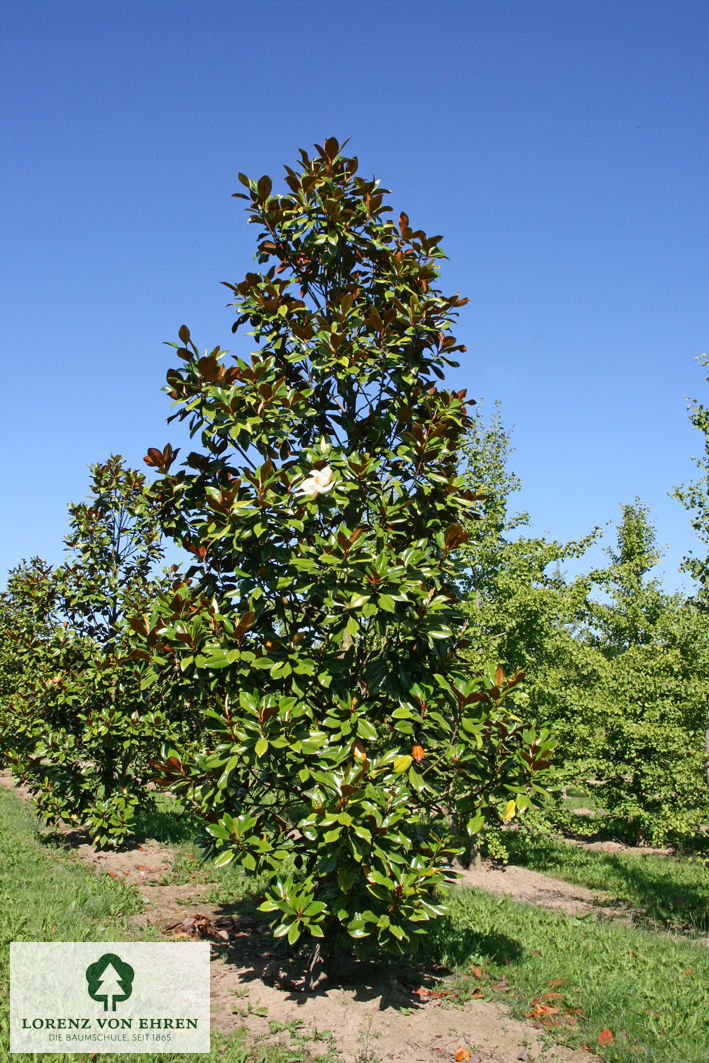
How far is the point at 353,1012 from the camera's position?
16.3 feet

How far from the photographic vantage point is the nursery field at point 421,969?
4633 millimetres

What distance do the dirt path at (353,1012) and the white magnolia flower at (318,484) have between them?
3621 mm

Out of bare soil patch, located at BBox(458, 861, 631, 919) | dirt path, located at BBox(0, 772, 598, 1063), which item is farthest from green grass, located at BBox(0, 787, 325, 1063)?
bare soil patch, located at BBox(458, 861, 631, 919)

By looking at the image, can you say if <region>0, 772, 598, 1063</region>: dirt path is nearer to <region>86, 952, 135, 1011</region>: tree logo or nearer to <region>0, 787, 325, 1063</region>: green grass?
<region>0, 787, 325, 1063</region>: green grass

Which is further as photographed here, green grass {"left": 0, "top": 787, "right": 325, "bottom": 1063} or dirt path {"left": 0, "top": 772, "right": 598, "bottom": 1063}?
dirt path {"left": 0, "top": 772, "right": 598, "bottom": 1063}

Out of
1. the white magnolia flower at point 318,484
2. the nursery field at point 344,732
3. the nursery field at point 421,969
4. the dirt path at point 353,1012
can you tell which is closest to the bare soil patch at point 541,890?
the nursery field at point 421,969

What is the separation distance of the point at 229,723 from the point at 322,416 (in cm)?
278

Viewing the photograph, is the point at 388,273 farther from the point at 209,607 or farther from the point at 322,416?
the point at 209,607

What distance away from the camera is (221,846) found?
5.12m

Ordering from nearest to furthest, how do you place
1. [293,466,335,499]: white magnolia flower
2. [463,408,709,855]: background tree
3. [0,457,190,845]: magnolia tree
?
[293,466,335,499]: white magnolia flower < [0,457,190,845]: magnolia tree < [463,408,709,855]: background tree

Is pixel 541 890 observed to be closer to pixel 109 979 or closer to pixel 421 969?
pixel 421 969

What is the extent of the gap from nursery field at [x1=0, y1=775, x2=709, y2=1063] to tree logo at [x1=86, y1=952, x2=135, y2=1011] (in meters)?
0.56

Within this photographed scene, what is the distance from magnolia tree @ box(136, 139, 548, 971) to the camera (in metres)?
4.66

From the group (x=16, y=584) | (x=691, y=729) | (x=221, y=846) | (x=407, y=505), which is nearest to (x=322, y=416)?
(x=407, y=505)
